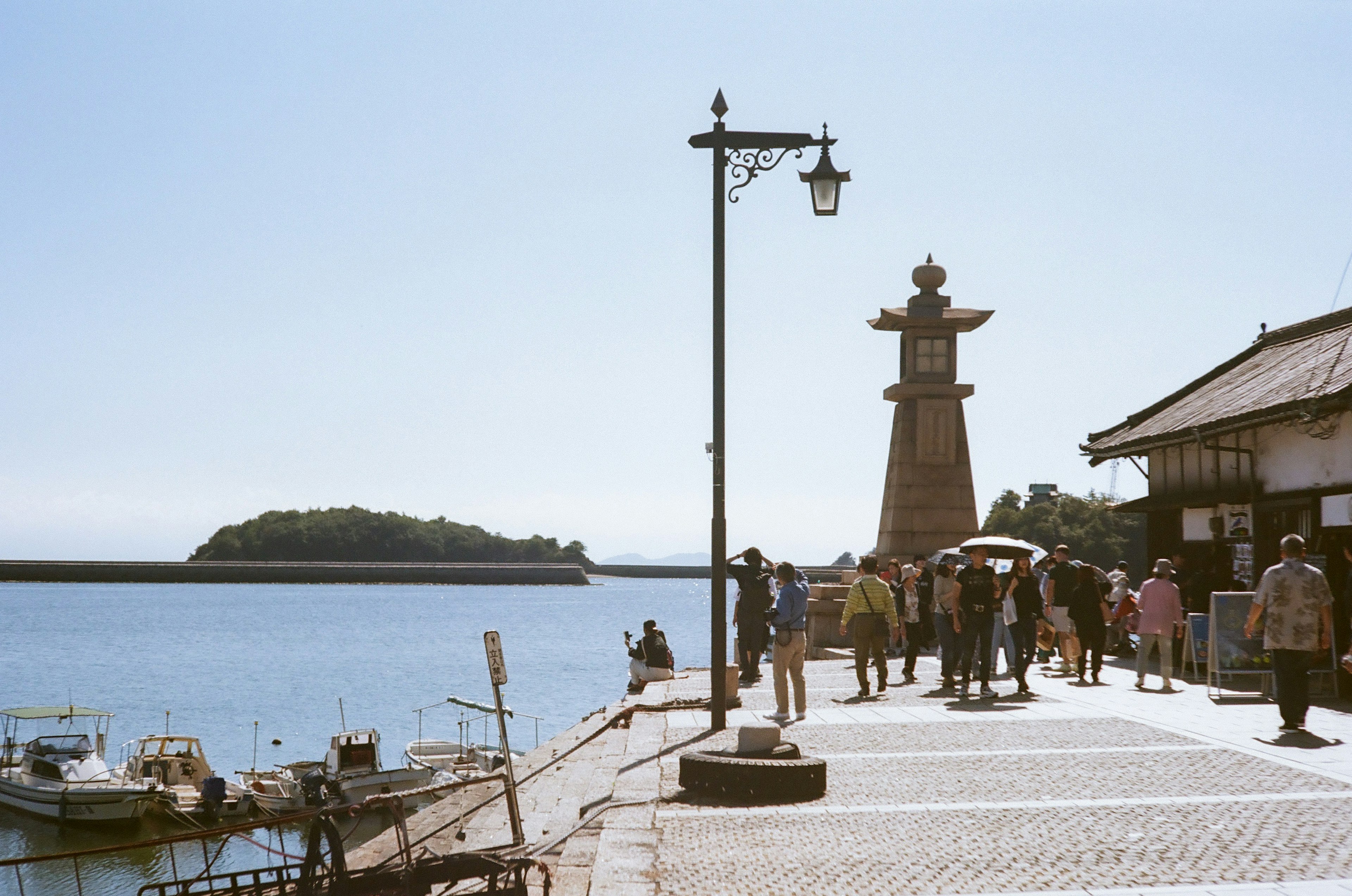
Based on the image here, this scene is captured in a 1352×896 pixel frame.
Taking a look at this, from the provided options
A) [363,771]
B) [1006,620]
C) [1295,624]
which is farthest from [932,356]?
[363,771]

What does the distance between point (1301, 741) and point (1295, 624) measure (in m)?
1.09

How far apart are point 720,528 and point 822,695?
468cm

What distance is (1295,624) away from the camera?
10.7m

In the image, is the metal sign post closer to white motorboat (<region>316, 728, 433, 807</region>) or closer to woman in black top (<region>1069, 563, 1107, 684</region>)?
woman in black top (<region>1069, 563, 1107, 684</region>)

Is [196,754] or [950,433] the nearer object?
[950,433]

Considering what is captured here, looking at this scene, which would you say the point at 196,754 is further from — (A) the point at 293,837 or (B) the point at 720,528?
(B) the point at 720,528

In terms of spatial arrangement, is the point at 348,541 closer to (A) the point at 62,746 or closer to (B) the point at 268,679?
(B) the point at 268,679

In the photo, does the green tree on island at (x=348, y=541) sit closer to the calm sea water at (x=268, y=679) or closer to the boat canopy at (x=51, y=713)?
the calm sea water at (x=268, y=679)

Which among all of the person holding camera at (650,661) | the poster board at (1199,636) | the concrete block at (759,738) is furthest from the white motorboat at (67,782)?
the concrete block at (759,738)

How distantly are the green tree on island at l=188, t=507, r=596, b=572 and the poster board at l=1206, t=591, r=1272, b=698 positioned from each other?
597ft

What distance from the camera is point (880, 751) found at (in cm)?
1029

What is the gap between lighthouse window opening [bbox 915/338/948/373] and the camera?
26516mm

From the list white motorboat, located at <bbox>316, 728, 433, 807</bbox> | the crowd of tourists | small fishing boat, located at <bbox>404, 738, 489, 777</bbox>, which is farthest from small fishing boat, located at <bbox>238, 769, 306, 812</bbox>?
the crowd of tourists

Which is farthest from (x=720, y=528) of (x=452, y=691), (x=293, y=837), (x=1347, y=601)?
(x=452, y=691)
